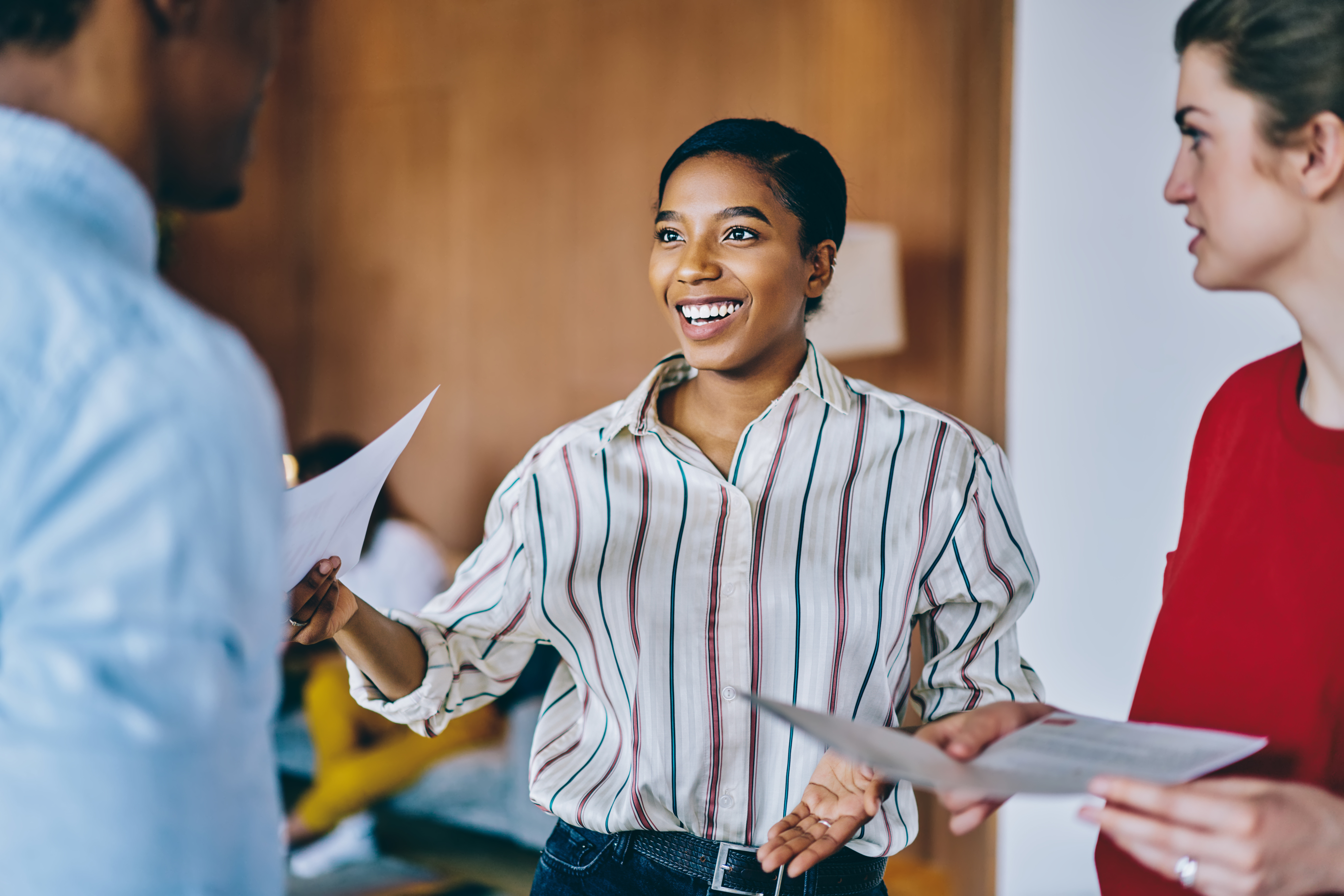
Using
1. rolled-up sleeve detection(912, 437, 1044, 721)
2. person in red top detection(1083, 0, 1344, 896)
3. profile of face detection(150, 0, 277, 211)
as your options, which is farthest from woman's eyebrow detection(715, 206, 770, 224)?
profile of face detection(150, 0, 277, 211)

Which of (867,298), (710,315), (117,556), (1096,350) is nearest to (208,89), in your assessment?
(117,556)

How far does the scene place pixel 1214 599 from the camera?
106 cm

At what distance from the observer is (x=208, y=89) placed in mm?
674

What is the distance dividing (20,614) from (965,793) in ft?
2.38

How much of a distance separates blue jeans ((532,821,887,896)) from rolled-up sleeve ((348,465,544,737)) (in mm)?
227

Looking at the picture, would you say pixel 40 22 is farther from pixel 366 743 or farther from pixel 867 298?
pixel 366 743

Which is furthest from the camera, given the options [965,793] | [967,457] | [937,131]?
[937,131]

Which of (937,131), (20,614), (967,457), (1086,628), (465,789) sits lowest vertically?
(465,789)

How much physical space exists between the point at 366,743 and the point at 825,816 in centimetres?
286

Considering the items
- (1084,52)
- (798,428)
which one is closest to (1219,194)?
(798,428)

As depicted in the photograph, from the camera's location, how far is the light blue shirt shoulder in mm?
508

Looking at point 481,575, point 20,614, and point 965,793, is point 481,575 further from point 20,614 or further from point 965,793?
point 20,614

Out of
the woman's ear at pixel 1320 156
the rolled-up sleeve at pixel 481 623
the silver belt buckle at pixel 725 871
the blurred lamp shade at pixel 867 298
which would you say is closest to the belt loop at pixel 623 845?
the silver belt buckle at pixel 725 871

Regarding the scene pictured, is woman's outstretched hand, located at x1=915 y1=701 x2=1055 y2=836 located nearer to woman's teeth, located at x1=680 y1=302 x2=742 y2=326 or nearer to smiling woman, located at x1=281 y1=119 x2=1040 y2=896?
smiling woman, located at x1=281 y1=119 x2=1040 y2=896
